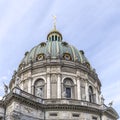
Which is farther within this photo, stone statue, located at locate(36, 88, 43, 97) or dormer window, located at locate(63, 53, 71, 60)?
dormer window, located at locate(63, 53, 71, 60)

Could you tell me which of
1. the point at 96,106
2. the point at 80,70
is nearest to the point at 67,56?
the point at 80,70

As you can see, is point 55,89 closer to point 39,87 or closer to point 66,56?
point 39,87

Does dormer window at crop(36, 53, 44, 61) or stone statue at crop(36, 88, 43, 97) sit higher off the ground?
dormer window at crop(36, 53, 44, 61)

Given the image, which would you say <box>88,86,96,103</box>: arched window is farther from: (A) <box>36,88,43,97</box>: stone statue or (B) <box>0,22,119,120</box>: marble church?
(A) <box>36,88,43,97</box>: stone statue

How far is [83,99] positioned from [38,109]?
9163mm

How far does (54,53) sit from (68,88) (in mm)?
6870

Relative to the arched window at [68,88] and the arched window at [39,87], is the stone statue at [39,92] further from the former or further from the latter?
the arched window at [68,88]

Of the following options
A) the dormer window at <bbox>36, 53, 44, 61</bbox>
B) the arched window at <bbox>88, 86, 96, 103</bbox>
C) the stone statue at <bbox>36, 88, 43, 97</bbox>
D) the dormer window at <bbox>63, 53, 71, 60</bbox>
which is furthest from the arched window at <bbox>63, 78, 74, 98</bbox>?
the dormer window at <bbox>36, 53, 44, 61</bbox>

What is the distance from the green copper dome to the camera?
4922 centimetres

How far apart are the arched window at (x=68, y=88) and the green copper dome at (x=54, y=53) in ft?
14.1

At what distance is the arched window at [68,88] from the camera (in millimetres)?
45688

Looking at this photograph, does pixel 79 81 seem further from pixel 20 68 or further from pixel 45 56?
pixel 20 68

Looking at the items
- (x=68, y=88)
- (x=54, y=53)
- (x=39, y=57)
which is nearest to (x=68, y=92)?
(x=68, y=88)

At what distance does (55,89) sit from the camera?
44969 mm
